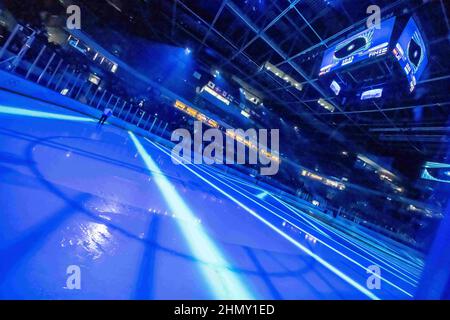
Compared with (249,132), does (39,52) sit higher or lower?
lower

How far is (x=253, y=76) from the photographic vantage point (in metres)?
17.0

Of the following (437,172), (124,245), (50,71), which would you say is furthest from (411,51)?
(50,71)

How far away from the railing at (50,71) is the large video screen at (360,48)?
10965 millimetres

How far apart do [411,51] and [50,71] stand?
46.1 feet

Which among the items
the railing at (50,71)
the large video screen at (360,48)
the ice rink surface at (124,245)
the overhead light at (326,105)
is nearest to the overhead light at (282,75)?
the overhead light at (326,105)

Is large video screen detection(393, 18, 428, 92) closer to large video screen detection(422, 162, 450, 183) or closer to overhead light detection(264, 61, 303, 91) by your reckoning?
large video screen detection(422, 162, 450, 183)

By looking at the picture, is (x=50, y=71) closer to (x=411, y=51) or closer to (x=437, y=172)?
(x=411, y=51)

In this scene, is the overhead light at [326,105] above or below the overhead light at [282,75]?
below

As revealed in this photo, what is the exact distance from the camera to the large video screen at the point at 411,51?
19.3ft

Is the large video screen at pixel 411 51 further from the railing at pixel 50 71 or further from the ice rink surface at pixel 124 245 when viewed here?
the railing at pixel 50 71

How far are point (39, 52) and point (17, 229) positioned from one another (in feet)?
36.1

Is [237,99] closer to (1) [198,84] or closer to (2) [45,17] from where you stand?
(1) [198,84]
